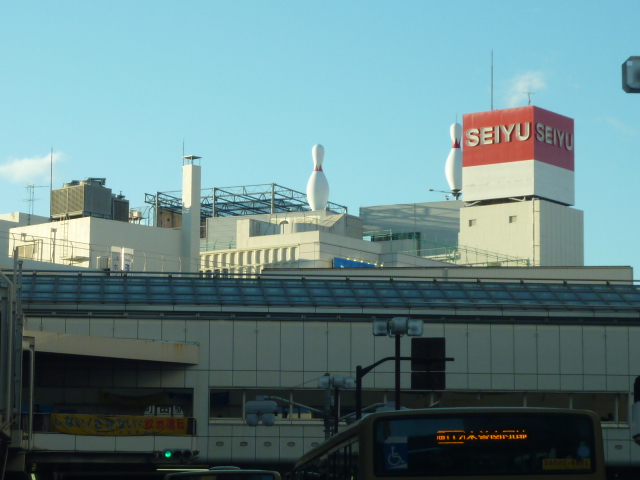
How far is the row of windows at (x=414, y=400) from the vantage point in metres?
37.7

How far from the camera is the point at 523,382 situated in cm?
3816

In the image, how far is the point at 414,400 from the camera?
37.8m

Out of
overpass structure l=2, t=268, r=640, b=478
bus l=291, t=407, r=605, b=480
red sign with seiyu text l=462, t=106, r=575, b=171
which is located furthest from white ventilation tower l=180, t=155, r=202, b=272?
bus l=291, t=407, r=605, b=480

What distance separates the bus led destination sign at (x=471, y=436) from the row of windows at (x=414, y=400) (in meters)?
23.1

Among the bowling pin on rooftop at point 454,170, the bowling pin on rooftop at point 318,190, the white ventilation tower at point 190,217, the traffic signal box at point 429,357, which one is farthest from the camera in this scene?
the bowling pin on rooftop at point 454,170

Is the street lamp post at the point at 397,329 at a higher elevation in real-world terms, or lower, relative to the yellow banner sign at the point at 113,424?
higher

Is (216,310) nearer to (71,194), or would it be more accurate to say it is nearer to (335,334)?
(335,334)

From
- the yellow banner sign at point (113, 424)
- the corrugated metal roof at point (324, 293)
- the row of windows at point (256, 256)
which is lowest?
the yellow banner sign at point (113, 424)

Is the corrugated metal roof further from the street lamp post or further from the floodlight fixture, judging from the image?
the floodlight fixture

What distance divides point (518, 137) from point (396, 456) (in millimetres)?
96356

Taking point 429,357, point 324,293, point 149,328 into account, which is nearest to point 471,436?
point 429,357

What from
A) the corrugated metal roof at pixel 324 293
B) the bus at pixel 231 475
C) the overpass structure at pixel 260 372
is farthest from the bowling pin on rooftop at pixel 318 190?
the bus at pixel 231 475

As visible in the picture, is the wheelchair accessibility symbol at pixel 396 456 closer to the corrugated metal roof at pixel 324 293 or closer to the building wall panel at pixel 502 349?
the building wall panel at pixel 502 349

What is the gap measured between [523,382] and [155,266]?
44.0 meters
